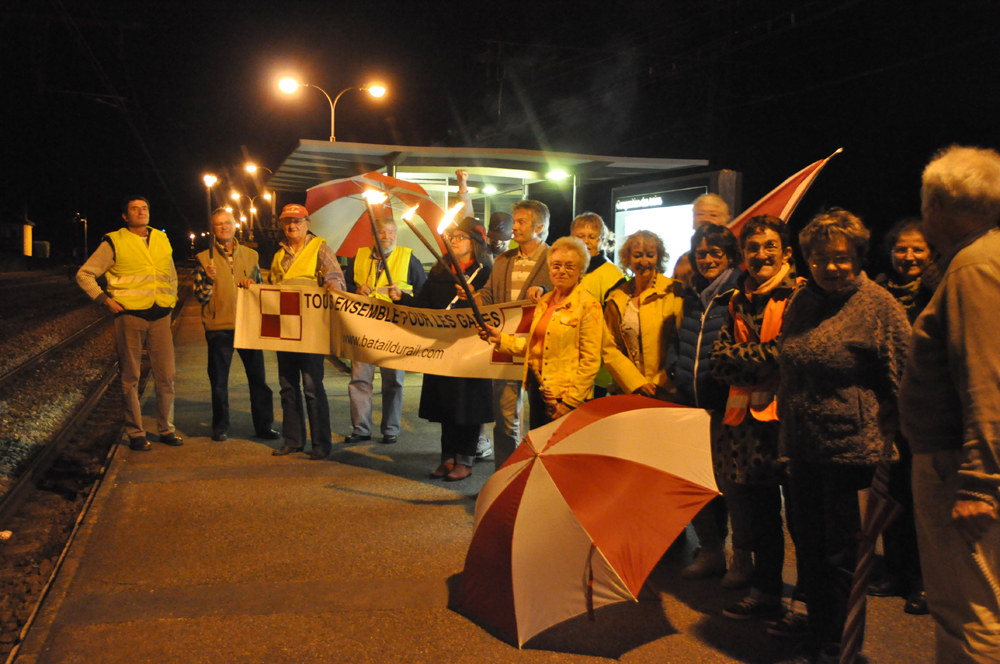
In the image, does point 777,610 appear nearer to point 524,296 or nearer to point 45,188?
point 524,296

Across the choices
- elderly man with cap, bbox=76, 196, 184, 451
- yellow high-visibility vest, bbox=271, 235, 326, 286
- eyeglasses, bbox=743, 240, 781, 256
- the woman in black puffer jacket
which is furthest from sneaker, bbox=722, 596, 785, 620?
elderly man with cap, bbox=76, 196, 184, 451

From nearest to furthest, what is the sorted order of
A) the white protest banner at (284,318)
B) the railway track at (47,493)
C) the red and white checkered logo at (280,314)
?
1. the railway track at (47,493)
2. the white protest banner at (284,318)
3. the red and white checkered logo at (280,314)

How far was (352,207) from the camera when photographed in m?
8.23

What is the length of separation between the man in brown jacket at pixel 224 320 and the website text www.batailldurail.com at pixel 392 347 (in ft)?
4.72

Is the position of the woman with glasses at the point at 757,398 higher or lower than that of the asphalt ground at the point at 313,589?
higher

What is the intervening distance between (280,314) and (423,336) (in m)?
1.50

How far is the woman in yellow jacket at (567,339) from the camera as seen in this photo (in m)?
4.47

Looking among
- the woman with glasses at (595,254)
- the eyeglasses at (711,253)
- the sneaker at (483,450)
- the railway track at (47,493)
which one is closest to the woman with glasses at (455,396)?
the sneaker at (483,450)

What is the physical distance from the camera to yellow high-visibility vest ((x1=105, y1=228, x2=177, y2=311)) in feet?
23.0

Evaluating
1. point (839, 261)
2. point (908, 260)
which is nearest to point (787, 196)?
point (908, 260)

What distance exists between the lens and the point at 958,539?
2.24 m

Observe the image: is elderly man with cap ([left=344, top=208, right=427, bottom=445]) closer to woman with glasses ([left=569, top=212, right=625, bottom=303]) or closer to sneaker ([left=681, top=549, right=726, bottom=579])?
woman with glasses ([left=569, top=212, right=625, bottom=303])

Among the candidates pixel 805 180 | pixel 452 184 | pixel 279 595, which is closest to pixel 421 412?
pixel 279 595

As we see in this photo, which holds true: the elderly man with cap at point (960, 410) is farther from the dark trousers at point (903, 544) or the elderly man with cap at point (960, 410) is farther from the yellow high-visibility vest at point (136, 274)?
the yellow high-visibility vest at point (136, 274)
